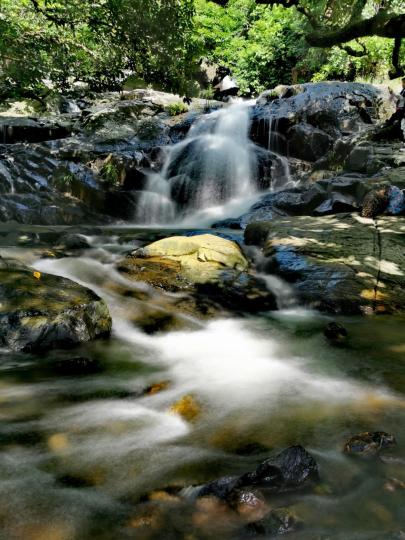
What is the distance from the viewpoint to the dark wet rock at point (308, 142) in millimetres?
15344

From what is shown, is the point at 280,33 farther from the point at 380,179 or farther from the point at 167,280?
the point at 167,280

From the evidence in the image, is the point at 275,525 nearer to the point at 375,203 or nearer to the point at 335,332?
the point at 335,332

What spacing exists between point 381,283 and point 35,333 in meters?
5.27

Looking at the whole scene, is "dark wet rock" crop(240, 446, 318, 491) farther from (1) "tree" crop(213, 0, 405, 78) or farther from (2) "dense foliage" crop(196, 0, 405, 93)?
(2) "dense foliage" crop(196, 0, 405, 93)

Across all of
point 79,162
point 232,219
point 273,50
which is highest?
point 273,50

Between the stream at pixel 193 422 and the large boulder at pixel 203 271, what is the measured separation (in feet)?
2.68

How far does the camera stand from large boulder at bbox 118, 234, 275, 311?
6.83m

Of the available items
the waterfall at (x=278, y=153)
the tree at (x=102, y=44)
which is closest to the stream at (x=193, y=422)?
the tree at (x=102, y=44)

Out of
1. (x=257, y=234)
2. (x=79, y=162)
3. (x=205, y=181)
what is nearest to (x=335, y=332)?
(x=257, y=234)

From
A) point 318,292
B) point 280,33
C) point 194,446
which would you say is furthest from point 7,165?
point 280,33

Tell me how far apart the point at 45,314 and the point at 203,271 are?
125 inches

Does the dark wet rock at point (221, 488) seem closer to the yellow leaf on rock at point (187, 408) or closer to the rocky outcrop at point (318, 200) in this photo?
the yellow leaf on rock at point (187, 408)

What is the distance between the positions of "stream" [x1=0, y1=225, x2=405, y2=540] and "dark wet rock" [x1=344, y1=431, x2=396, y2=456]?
0.24 feet

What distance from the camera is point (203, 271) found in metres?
7.26
